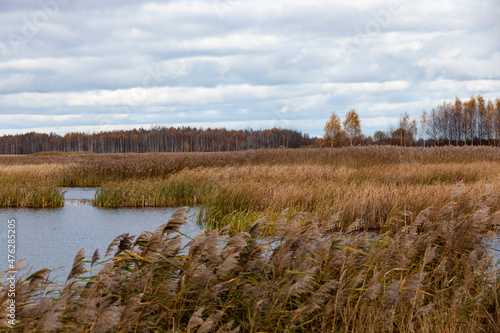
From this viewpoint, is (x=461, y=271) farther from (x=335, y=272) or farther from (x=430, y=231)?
(x=335, y=272)

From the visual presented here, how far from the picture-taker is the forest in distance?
6159cm

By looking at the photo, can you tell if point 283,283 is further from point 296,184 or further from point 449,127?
point 449,127

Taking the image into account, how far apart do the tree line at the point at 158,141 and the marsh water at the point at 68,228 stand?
89470 millimetres

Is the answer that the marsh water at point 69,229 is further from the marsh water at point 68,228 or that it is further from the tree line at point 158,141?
the tree line at point 158,141

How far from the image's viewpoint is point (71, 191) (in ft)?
53.2

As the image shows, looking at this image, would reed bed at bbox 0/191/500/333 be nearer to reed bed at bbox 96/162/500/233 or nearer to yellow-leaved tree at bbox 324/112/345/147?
reed bed at bbox 96/162/500/233

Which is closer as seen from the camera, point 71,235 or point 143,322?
point 143,322

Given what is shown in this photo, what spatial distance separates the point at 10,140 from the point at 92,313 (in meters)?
134

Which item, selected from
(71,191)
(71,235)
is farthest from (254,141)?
(71,235)

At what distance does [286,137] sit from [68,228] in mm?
93814

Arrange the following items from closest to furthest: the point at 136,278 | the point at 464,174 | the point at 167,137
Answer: the point at 136,278, the point at 464,174, the point at 167,137

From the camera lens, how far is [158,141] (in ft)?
→ 365

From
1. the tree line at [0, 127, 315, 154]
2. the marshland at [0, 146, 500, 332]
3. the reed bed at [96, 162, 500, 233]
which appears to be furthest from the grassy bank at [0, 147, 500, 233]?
the tree line at [0, 127, 315, 154]

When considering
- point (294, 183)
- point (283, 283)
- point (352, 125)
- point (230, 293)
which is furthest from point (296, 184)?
point (352, 125)
